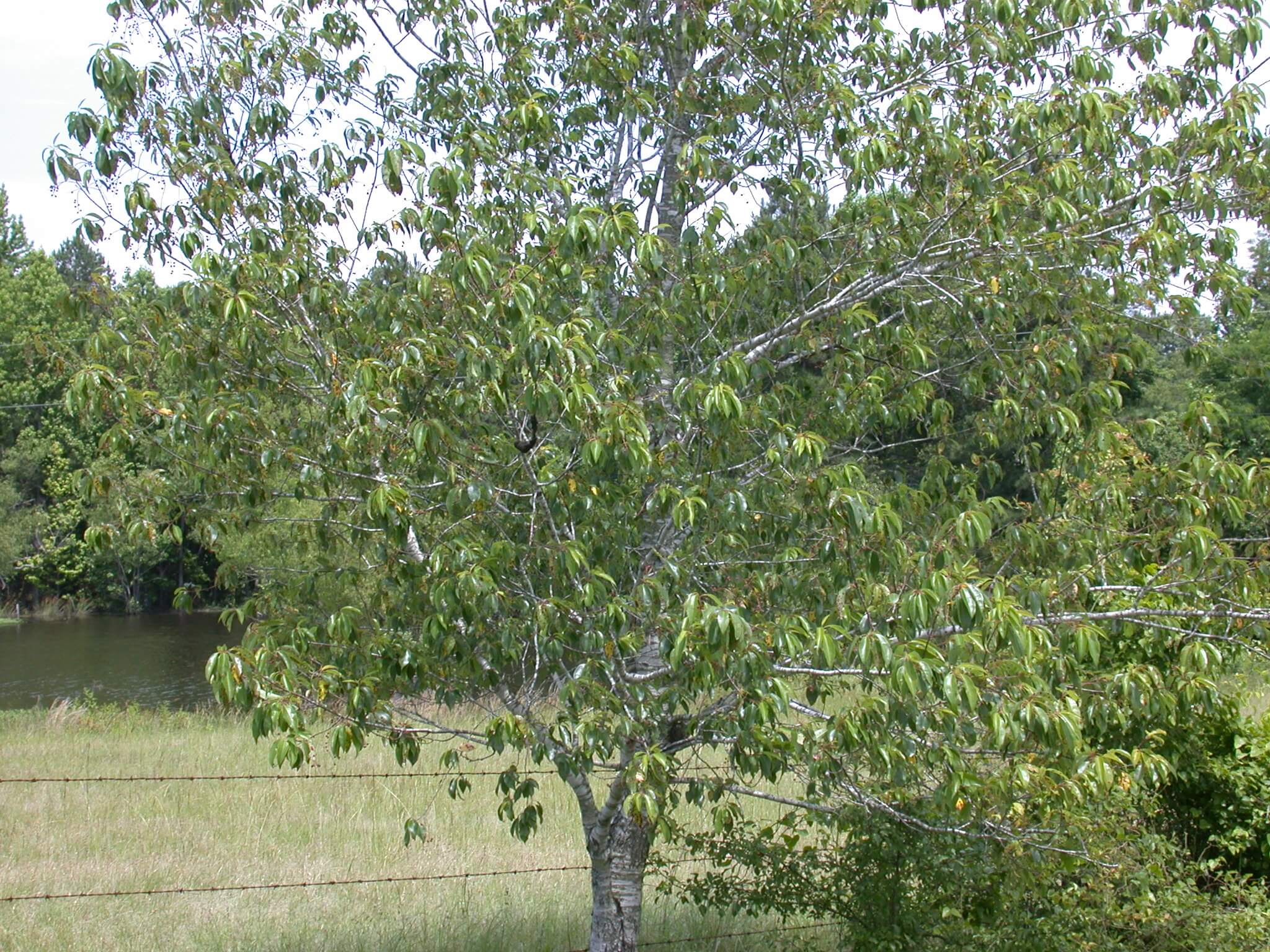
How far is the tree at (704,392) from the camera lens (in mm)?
3588

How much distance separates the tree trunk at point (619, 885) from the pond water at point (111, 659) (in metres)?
15.6

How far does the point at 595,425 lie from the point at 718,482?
0.85m

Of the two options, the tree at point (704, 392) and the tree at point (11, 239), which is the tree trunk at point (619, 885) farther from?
the tree at point (11, 239)

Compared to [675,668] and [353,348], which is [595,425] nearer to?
[675,668]

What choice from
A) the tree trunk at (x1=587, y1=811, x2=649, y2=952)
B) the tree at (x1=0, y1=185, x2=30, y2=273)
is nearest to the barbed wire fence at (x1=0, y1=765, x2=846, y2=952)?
the tree trunk at (x1=587, y1=811, x2=649, y2=952)

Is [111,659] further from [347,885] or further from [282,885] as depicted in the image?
[282,885]

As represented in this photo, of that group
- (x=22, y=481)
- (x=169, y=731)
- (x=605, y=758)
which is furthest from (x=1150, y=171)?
(x=22, y=481)

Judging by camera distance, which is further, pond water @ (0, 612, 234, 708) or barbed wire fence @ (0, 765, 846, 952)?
pond water @ (0, 612, 234, 708)

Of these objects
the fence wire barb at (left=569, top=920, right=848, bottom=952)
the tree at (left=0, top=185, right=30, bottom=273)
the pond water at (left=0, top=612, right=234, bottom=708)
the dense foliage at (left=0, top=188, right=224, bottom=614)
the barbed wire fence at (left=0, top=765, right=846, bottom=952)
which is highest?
the tree at (left=0, top=185, right=30, bottom=273)

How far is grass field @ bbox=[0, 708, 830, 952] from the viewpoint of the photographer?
619 cm

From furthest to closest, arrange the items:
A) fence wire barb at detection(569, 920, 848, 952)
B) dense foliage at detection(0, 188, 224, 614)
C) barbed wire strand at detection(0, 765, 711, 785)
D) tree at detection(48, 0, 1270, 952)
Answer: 1. dense foliage at detection(0, 188, 224, 614)
2. fence wire barb at detection(569, 920, 848, 952)
3. barbed wire strand at detection(0, 765, 711, 785)
4. tree at detection(48, 0, 1270, 952)

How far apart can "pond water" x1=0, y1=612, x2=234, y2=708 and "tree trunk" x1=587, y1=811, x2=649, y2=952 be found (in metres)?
15.6

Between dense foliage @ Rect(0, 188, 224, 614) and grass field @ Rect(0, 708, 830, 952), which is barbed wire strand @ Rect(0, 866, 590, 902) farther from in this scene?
dense foliage @ Rect(0, 188, 224, 614)

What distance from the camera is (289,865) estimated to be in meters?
7.49
